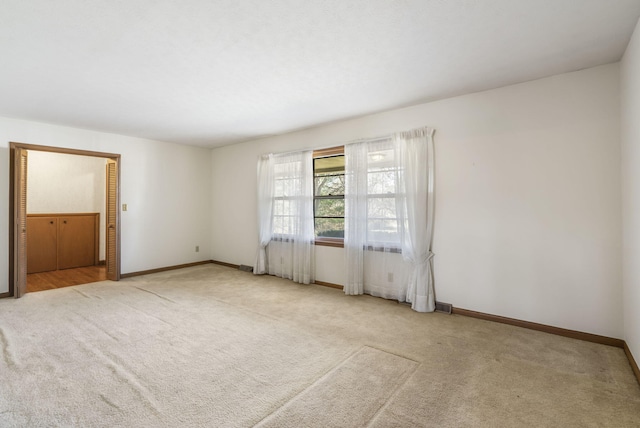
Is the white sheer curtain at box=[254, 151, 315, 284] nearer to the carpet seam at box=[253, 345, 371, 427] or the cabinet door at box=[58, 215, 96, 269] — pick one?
the carpet seam at box=[253, 345, 371, 427]

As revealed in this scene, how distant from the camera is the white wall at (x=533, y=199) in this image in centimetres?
270

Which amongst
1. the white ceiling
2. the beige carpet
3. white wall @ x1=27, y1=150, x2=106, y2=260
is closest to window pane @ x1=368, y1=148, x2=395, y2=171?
the white ceiling

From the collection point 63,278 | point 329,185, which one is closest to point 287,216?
point 329,185

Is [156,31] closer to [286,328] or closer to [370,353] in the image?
[286,328]

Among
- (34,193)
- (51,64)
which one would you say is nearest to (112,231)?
(34,193)

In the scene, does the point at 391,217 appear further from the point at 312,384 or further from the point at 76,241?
the point at 76,241

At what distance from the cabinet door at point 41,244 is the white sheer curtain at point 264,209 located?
408 centimetres

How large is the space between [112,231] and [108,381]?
12.3 feet

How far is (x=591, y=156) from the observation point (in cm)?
275

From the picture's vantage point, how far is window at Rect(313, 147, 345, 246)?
4649 mm

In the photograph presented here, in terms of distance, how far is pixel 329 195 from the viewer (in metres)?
4.75

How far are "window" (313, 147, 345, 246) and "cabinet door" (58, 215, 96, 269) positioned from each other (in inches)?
201

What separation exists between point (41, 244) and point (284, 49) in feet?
20.8

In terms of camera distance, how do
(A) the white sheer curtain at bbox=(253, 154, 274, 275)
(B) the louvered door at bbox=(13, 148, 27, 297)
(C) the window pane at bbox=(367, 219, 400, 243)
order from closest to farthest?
(C) the window pane at bbox=(367, 219, 400, 243) → (B) the louvered door at bbox=(13, 148, 27, 297) → (A) the white sheer curtain at bbox=(253, 154, 274, 275)
